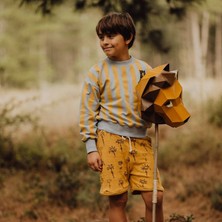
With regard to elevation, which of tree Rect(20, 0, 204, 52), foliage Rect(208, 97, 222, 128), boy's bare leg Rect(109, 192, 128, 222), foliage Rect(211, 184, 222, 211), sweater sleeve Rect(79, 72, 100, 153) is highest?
tree Rect(20, 0, 204, 52)

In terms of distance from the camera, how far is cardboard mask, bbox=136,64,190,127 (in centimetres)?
234

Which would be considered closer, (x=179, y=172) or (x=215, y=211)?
(x=215, y=211)

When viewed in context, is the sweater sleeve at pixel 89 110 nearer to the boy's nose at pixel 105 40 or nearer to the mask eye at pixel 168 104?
the boy's nose at pixel 105 40

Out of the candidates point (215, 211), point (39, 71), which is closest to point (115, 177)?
point (215, 211)

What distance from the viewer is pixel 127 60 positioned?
2.62 meters

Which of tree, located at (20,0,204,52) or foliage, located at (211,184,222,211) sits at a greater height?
tree, located at (20,0,204,52)

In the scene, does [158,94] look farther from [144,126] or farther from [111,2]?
[111,2]

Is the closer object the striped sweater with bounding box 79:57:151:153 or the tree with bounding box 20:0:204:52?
the striped sweater with bounding box 79:57:151:153

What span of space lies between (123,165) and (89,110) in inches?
15.5

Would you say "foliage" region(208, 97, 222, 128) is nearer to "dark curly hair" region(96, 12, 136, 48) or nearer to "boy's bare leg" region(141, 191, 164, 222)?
"boy's bare leg" region(141, 191, 164, 222)

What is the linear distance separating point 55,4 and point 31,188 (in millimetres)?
2143

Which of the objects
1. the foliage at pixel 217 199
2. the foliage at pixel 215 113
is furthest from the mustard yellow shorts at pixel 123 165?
the foliage at pixel 215 113

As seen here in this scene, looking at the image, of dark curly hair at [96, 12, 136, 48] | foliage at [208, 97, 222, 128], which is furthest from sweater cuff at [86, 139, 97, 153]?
foliage at [208, 97, 222, 128]

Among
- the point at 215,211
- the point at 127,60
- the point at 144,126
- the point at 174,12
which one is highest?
the point at 174,12
